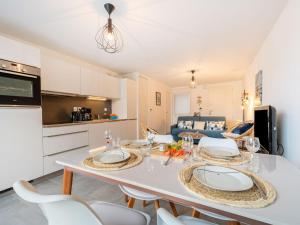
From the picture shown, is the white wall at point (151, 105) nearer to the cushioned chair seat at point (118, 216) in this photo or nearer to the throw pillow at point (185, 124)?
the throw pillow at point (185, 124)

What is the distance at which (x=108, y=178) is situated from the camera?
88 centimetres

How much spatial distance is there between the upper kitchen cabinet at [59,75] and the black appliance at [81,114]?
48 cm

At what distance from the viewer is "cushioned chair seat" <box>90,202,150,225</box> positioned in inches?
34.7

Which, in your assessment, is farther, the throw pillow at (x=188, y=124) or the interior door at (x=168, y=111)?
the interior door at (x=168, y=111)

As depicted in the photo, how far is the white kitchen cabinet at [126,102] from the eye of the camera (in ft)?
13.3

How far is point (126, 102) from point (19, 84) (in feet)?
7.65

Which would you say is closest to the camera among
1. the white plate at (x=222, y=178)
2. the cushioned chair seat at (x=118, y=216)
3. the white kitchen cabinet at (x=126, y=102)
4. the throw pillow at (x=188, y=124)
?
the white plate at (x=222, y=178)

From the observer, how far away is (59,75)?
2.60 metres

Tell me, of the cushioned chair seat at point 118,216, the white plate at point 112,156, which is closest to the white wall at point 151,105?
the white plate at point 112,156

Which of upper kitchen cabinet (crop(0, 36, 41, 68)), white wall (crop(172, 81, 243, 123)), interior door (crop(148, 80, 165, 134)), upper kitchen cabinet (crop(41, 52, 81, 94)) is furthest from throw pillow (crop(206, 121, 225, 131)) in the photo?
upper kitchen cabinet (crop(0, 36, 41, 68))

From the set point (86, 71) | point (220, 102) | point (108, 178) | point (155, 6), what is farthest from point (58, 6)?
point (220, 102)

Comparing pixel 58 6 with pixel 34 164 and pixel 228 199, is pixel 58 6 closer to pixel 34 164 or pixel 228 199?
pixel 34 164

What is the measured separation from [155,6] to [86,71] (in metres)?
1.99

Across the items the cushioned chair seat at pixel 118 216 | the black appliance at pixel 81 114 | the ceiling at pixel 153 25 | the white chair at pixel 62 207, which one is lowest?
the cushioned chair seat at pixel 118 216
